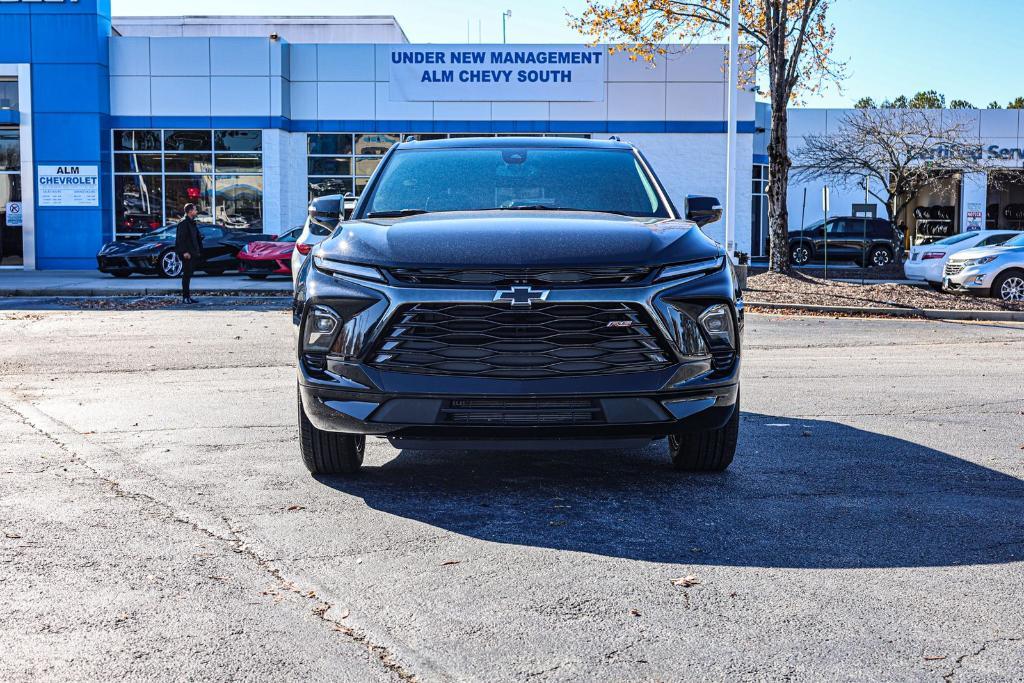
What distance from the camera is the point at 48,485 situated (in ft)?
17.7

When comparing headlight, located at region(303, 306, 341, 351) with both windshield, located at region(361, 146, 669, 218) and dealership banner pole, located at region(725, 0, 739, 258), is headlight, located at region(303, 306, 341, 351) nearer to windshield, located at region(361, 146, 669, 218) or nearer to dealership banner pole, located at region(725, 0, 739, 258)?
windshield, located at region(361, 146, 669, 218)

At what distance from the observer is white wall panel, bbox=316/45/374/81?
32938mm

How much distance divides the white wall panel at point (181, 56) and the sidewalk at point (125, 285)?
278 inches

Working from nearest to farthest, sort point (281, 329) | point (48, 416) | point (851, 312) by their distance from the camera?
point (48, 416), point (281, 329), point (851, 312)

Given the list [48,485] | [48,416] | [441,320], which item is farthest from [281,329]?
[441,320]

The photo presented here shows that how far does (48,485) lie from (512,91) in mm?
28918

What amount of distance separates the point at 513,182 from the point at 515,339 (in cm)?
176

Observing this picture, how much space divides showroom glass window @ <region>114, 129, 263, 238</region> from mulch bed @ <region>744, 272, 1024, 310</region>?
16.5 m

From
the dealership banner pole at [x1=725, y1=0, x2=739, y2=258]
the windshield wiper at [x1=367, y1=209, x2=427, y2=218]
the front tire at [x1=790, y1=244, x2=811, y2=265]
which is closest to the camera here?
the windshield wiper at [x1=367, y1=209, x2=427, y2=218]

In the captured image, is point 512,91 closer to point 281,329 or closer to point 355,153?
point 355,153

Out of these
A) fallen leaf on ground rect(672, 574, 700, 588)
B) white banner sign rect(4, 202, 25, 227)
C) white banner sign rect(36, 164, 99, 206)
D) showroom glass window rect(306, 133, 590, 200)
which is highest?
showroom glass window rect(306, 133, 590, 200)

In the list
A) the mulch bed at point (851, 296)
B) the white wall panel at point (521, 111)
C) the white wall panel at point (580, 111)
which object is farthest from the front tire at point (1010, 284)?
the white wall panel at point (521, 111)

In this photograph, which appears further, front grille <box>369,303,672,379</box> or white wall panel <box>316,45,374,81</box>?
white wall panel <box>316,45,374,81</box>

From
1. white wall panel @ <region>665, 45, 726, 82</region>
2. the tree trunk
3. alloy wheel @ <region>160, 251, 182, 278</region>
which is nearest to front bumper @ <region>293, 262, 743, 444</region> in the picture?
the tree trunk
